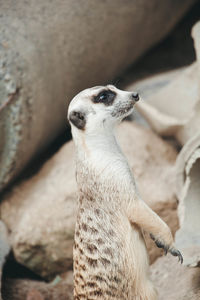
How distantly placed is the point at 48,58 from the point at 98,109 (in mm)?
1171

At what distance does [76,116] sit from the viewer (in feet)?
6.30

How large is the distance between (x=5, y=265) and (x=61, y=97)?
4.04ft

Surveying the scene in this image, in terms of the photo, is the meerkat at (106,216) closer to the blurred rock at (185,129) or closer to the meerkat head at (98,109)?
the meerkat head at (98,109)

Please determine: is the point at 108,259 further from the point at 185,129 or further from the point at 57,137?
the point at 57,137

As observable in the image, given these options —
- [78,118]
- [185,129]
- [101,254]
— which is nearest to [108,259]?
[101,254]

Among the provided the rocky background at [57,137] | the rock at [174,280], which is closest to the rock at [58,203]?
the rocky background at [57,137]

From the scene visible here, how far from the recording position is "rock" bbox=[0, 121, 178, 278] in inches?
111

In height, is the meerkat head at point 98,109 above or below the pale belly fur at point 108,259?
above

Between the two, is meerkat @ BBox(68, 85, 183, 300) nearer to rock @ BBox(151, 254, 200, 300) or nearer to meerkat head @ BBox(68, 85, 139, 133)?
meerkat head @ BBox(68, 85, 139, 133)

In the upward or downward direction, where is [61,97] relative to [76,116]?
downward

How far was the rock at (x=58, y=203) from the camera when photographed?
9.29 ft

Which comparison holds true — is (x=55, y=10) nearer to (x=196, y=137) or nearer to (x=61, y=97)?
(x=61, y=97)

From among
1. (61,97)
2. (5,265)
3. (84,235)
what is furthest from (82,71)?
(84,235)

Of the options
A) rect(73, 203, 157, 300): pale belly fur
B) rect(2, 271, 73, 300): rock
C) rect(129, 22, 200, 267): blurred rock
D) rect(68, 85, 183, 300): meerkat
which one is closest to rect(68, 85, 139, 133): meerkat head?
rect(68, 85, 183, 300): meerkat
